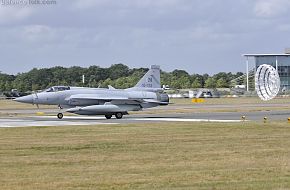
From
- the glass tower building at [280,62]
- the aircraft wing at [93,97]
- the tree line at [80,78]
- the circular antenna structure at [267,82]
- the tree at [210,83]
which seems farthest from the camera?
the tree at [210,83]

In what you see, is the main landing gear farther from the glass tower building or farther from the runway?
the glass tower building

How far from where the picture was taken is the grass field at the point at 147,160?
13.0 meters

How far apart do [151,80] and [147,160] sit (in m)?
32.1

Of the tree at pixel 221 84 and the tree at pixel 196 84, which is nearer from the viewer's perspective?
the tree at pixel 221 84

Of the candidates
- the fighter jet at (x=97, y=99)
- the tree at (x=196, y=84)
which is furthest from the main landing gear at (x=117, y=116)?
the tree at (x=196, y=84)

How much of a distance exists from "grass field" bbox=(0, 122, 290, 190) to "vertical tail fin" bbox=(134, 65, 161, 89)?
21.7 m

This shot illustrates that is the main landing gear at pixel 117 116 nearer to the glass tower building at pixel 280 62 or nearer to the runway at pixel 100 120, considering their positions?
the runway at pixel 100 120

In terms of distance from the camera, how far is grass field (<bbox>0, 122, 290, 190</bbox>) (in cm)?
1304

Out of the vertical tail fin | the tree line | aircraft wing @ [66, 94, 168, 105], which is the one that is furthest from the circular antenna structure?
the tree line

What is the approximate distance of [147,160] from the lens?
16.7 metres

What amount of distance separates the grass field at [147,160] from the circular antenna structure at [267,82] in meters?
25.6

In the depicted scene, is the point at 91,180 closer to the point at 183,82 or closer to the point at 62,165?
the point at 62,165

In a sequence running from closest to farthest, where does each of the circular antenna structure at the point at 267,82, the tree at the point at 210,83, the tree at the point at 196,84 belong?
the circular antenna structure at the point at 267,82 → the tree at the point at 210,83 → the tree at the point at 196,84

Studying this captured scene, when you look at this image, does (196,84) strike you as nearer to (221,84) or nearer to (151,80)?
(221,84)
